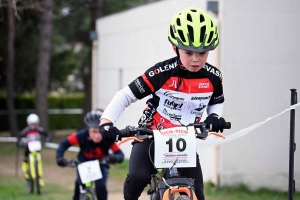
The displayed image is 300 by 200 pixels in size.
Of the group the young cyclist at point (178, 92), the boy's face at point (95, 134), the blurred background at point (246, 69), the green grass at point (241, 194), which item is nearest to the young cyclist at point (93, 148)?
the boy's face at point (95, 134)

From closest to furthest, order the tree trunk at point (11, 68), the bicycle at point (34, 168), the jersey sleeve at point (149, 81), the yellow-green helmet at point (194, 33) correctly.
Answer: the yellow-green helmet at point (194, 33)
the jersey sleeve at point (149, 81)
the bicycle at point (34, 168)
the tree trunk at point (11, 68)

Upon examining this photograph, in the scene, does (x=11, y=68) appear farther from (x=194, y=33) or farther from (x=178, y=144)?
(x=178, y=144)

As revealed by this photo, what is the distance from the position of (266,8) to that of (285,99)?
162 cm

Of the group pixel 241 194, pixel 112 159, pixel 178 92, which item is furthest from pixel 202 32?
pixel 241 194

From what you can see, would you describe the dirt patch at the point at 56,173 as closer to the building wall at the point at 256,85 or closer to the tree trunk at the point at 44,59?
the building wall at the point at 256,85

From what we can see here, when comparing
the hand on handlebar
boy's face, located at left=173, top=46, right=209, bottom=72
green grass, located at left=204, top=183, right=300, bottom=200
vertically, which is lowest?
green grass, located at left=204, top=183, right=300, bottom=200

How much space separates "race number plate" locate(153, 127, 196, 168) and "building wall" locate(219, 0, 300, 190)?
7029mm

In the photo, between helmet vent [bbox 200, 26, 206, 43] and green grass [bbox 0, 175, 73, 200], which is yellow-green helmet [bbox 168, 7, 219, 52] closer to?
helmet vent [bbox 200, 26, 206, 43]

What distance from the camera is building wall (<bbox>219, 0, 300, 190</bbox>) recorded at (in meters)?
11.9

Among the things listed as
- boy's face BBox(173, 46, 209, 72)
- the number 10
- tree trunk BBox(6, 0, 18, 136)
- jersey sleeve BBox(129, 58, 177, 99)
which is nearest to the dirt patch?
tree trunk BBox(6, 0, 18, 136)

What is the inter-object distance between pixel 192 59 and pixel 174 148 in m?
0.72

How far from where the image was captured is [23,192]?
13086mm

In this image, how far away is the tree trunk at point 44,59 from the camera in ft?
78.0

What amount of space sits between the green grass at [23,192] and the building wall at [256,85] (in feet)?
9.97
